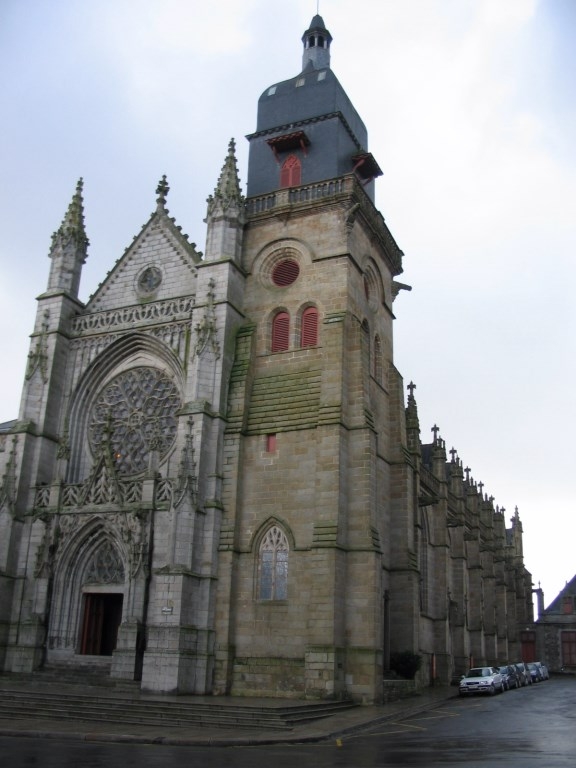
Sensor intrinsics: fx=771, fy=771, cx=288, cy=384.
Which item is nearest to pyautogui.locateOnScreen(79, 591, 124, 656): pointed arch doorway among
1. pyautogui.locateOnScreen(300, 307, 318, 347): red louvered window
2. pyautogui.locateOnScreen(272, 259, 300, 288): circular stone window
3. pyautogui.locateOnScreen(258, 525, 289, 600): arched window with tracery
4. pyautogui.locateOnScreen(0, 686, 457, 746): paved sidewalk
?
pyautogui.locateOnScreen(258, 525, 289, 600): arched window with tracery

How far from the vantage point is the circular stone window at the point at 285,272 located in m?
28.6

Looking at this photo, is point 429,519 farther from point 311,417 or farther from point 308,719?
point 308,719

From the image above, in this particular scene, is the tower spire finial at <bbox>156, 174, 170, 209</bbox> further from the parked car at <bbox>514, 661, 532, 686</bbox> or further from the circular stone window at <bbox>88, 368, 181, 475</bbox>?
the parked car at <bbox>514, 661, 532, 686</bbox>

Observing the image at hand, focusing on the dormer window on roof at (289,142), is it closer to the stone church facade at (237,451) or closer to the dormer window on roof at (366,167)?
the stone church facade at (237,451)

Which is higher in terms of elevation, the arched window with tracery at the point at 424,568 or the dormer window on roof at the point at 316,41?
the dormer window on roof at the point at 316,41

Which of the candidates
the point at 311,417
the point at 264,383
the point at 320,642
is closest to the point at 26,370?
the point at 264,383

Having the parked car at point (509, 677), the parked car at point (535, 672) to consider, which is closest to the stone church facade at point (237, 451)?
the parked car at point (509, 677)

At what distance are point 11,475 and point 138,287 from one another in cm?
868

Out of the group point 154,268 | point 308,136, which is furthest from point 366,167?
point 154,268

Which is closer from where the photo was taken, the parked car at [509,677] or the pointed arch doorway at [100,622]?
the pointed arch doorway at [100,622]

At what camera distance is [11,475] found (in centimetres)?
2708

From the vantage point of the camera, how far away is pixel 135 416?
28812 millimetres

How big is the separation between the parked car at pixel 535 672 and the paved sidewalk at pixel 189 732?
1092 inches

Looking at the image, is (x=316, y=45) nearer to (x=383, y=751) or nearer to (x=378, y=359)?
(x=378, y=359)
